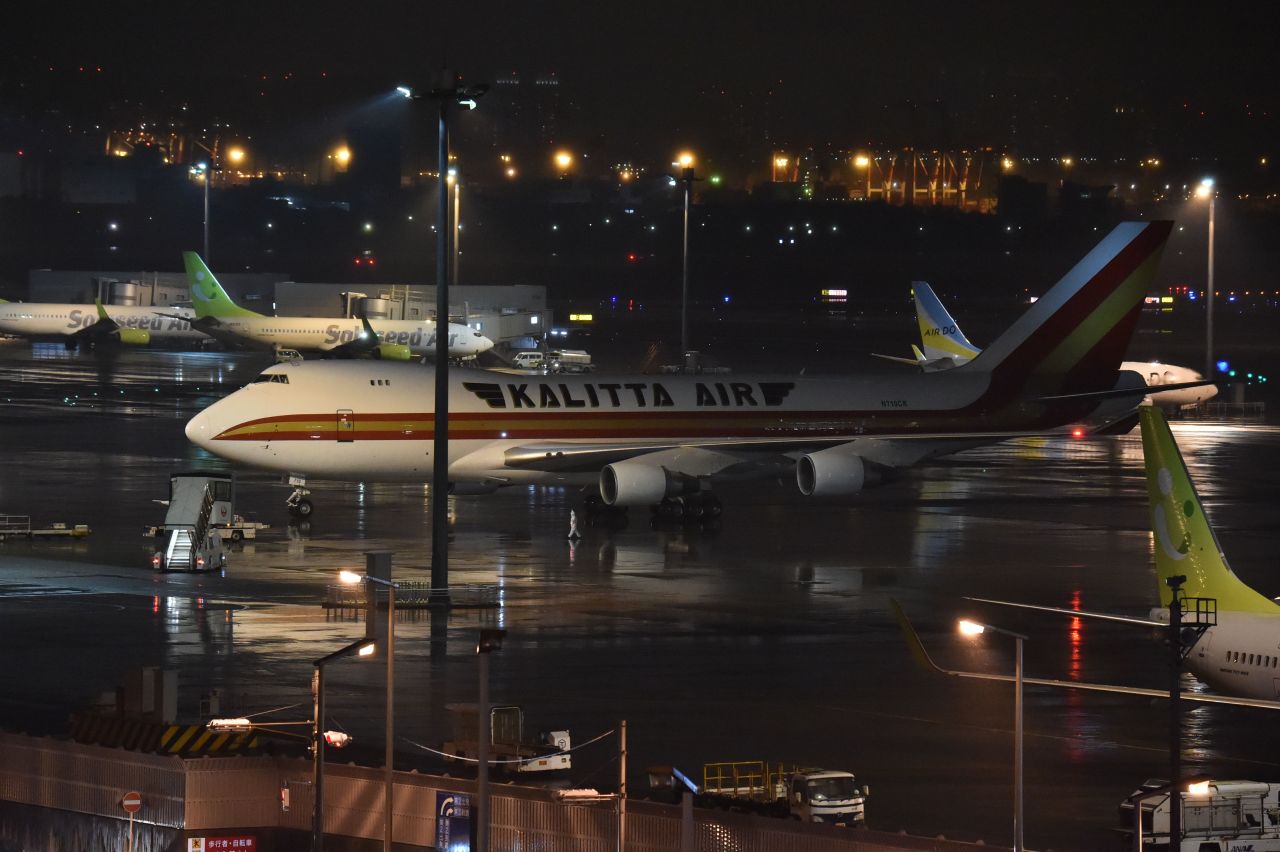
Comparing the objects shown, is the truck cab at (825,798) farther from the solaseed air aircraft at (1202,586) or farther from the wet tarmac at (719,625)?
the solaseed air aircraft at (1202,586)

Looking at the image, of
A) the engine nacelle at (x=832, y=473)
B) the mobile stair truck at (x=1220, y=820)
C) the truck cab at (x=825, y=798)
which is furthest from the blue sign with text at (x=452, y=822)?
the engine nacelle at (x=832, y=473)

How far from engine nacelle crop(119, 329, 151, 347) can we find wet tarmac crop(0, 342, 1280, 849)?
64.2 meters

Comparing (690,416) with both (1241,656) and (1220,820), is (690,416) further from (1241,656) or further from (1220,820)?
(1220,820)

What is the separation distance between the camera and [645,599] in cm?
3962

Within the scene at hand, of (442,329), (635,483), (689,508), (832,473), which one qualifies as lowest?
(689,508)

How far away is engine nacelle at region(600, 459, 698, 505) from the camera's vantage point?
48875mm

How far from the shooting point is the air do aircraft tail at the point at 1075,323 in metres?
55.0

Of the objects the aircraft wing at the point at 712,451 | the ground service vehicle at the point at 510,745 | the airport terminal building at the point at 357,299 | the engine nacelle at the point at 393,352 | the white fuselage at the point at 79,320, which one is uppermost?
the airport terminal building at the point at 357,299

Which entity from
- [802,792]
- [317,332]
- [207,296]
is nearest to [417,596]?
[802,792]

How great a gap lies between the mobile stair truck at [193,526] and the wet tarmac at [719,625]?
0.81 m

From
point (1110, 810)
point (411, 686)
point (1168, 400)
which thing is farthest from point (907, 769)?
point (1168, 400)

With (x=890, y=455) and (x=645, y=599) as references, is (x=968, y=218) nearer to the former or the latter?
(x=890, y=455)

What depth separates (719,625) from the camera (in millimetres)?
36781

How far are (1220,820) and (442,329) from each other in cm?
2125
